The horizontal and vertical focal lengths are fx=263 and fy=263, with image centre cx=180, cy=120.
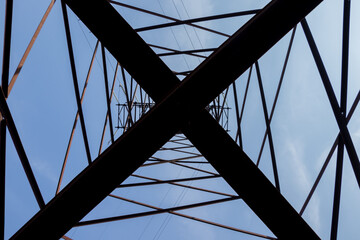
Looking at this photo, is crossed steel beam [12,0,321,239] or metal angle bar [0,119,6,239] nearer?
crossed steel beam [12,0,321,239]

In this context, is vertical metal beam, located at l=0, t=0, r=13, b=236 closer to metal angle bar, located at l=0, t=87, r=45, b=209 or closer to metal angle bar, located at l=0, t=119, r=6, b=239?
metal angle bar, located at l=0, t=119, r=6, b=239

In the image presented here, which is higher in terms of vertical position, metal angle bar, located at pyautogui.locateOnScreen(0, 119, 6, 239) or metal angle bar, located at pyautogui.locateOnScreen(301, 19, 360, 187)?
metal angle bar, located at pyautogui.locateOnScreen(301, 19, 360, 187)

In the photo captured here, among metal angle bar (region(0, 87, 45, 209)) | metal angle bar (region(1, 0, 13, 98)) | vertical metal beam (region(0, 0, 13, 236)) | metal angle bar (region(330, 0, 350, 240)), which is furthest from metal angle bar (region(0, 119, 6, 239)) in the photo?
metal angle bar (region(330, 0, 350, 240))

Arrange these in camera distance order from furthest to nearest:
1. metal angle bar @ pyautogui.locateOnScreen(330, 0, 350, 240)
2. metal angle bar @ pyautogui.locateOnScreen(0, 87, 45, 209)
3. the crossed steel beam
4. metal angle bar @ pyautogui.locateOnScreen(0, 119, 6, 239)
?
metal angle bar @ pyautogui.locateOnScreen(330, 0, 350, 240), metal angle bar @ pyautogui.locateOnScreen(0, 87, 45, 209), metal angle bar @ pyautogui.locateOnScreen(0, 119, 6, 239), the crossed steel beam

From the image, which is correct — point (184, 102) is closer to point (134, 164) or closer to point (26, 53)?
point (134, 164)

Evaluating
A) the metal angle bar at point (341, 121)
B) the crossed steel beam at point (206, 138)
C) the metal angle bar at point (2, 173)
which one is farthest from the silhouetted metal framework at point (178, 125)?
the metal angle bar at point (341, 121)

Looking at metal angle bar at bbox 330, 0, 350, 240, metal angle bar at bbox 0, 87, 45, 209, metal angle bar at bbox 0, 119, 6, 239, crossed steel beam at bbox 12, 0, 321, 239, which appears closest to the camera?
crossed steel beam at bbox 12, 0, 321, 239

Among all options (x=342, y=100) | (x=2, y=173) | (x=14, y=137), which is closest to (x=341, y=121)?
(x=342, y=100)

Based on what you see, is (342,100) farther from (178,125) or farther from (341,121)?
(178,125)

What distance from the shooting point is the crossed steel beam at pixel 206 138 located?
234 cm

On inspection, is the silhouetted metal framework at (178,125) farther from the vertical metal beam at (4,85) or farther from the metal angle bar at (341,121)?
the metal angle bar at (341,121)

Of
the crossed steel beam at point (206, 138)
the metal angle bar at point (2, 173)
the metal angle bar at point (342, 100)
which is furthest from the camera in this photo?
the metal angle bar at point (342, 100)

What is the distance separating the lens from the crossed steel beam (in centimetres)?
234

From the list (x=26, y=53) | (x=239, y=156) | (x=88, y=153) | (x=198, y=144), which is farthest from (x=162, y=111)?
(x=26, y=53)
